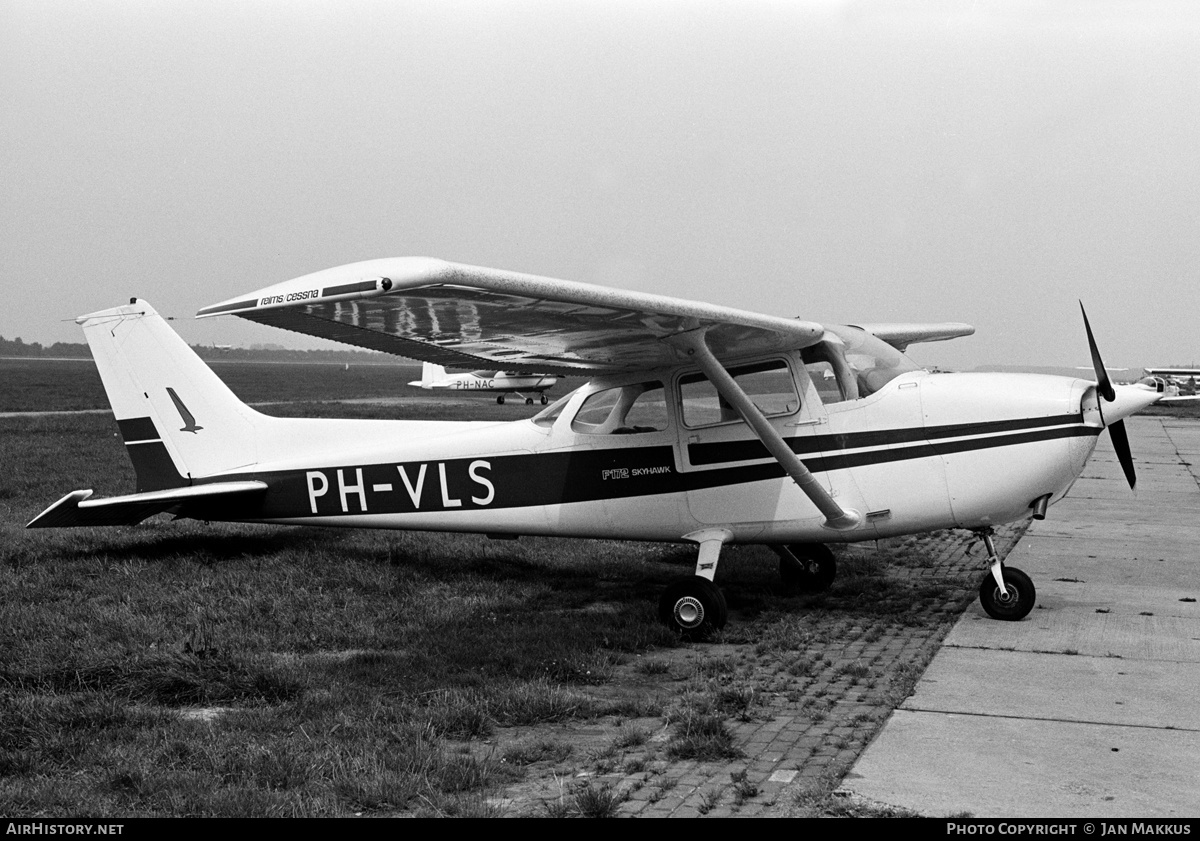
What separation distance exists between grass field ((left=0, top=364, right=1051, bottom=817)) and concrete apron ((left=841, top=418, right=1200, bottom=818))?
0.87 ft

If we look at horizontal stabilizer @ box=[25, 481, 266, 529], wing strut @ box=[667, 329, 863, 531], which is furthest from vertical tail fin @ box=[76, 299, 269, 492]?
wing strut @ box=[667, 329, 863, 531]

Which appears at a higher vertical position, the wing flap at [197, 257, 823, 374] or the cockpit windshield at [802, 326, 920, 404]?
the wing flap at [197, 257, 823, 374]

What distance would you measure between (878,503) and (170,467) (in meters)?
6.11

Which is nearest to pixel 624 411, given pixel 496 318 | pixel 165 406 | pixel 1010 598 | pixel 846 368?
pixel 846 368

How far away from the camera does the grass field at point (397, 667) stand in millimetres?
4367

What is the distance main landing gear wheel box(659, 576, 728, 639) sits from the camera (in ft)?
23.8

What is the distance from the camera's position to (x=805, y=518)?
7816 mm

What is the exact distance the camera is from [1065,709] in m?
5.38

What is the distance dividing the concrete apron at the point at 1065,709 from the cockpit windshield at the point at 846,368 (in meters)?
1.76

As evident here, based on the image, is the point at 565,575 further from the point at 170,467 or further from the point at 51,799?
the point at 51,799

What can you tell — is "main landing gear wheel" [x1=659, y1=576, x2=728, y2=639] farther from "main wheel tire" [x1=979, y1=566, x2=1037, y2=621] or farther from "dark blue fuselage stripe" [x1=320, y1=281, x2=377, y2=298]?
"dark blue fuselage stripe" [x1=320, y1=281, x2=377, y2=298]

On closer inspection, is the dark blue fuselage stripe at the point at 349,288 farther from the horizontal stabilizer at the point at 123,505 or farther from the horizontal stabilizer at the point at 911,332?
the horizontal stabilizer at the point at 911,332

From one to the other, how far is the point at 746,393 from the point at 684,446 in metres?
0.60

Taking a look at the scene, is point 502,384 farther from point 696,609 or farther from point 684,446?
point 696,609
